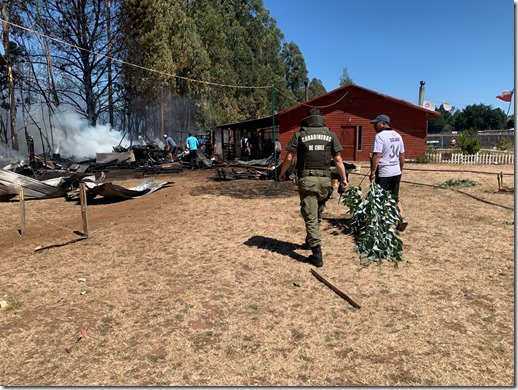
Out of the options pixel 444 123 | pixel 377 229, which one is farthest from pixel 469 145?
pixel 444 123

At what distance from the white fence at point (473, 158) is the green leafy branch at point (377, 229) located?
18542 millimetres

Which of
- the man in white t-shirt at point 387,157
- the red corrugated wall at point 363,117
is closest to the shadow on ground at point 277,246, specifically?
the man in white t-shirt at point 387,157

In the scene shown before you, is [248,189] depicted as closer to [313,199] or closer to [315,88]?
[313,199]

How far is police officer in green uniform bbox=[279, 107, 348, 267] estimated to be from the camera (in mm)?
4516

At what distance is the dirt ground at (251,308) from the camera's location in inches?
103

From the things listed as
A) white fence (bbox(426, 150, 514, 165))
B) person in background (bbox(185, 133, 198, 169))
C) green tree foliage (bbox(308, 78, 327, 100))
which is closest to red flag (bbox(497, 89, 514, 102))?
white fence (bbox(426, 150, 514, 165))

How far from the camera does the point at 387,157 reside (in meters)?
5.60

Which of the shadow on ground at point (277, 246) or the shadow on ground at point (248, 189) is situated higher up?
the shadow on ground at point (248, 189)

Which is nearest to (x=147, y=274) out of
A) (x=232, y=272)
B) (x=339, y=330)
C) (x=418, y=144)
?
(x=232, y=272)

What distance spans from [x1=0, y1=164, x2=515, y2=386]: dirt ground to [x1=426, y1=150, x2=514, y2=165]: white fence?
53.2 feet

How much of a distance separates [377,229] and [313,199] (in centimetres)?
101

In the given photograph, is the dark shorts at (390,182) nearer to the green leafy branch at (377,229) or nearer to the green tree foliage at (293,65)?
the green leafy branch at (377,229)

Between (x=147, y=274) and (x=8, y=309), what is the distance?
1384 mm

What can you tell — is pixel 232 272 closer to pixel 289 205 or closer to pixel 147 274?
pixel 147 274
